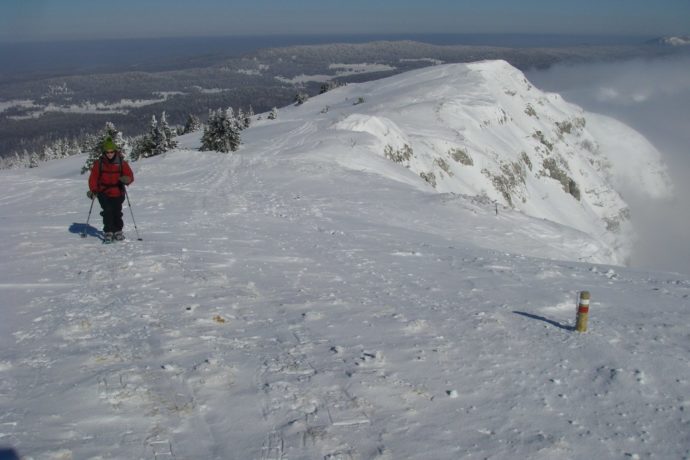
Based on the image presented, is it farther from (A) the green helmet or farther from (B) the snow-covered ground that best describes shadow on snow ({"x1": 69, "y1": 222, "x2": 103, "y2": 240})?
(A) the green helmet

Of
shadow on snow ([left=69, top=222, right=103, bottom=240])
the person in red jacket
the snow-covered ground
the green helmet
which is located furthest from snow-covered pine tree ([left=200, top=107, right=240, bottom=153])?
the green helmet

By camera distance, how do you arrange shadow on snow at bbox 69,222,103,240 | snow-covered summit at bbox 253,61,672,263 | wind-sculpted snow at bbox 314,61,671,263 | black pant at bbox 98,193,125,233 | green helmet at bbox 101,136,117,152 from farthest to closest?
wind-sculpted snow at bbox 314,61,671,263 < snow-covered summit at bbox 253,61,672,263 < shadow on snow at bbox 69,222,103,240 < black pant at bbox 98,193,125,233 < green helmet at bbox 101,136,117,152

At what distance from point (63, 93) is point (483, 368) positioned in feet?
712

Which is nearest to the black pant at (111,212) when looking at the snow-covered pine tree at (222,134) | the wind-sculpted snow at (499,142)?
the wind-sculpted snow at (499,142)

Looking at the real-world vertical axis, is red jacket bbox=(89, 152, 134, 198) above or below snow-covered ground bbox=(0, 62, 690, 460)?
above

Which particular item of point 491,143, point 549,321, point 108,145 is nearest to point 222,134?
point 108,145

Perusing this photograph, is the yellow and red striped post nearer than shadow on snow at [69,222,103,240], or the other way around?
the yellow and red striped post

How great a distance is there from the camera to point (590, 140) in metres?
82.6

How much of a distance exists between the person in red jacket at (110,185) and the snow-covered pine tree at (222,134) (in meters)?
25.3

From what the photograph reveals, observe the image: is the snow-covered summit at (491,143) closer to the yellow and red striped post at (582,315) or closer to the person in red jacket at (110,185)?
the yellow and red striped post at (582,315)

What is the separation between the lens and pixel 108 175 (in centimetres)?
1105

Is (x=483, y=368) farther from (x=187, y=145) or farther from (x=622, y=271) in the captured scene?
(x=187, y=145)

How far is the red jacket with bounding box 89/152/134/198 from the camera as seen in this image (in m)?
11.0

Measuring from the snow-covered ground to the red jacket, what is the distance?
116 cm
